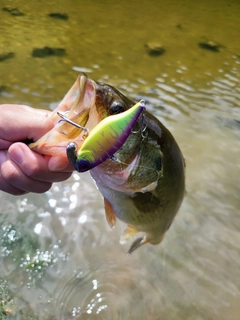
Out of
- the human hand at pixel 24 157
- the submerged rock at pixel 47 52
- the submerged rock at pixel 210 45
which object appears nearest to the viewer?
the human hand at pixel 24 157

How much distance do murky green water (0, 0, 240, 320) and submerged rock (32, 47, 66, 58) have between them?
4.1 inches

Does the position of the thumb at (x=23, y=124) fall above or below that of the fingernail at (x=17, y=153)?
above

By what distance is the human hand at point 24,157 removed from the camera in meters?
1.31

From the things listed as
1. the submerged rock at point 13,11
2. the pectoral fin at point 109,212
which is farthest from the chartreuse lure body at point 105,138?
the submerged rock at point 13,11

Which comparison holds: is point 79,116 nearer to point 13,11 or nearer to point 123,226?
point 123,226

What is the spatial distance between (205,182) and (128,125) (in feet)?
8.66

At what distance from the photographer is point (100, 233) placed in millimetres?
2945

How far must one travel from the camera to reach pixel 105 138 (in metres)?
0.93

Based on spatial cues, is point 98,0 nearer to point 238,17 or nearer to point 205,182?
point 238,17

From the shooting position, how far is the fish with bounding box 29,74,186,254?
3.73 feet

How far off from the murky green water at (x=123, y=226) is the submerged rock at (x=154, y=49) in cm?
12

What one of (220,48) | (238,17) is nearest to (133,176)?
(220,48)

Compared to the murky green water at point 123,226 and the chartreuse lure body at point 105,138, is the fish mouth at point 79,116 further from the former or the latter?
the murky green water at point 123,226

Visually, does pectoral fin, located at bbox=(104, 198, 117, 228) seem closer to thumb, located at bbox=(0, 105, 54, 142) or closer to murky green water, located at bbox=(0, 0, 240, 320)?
thumb, located at bbox=(0, 105, 54, 142)
